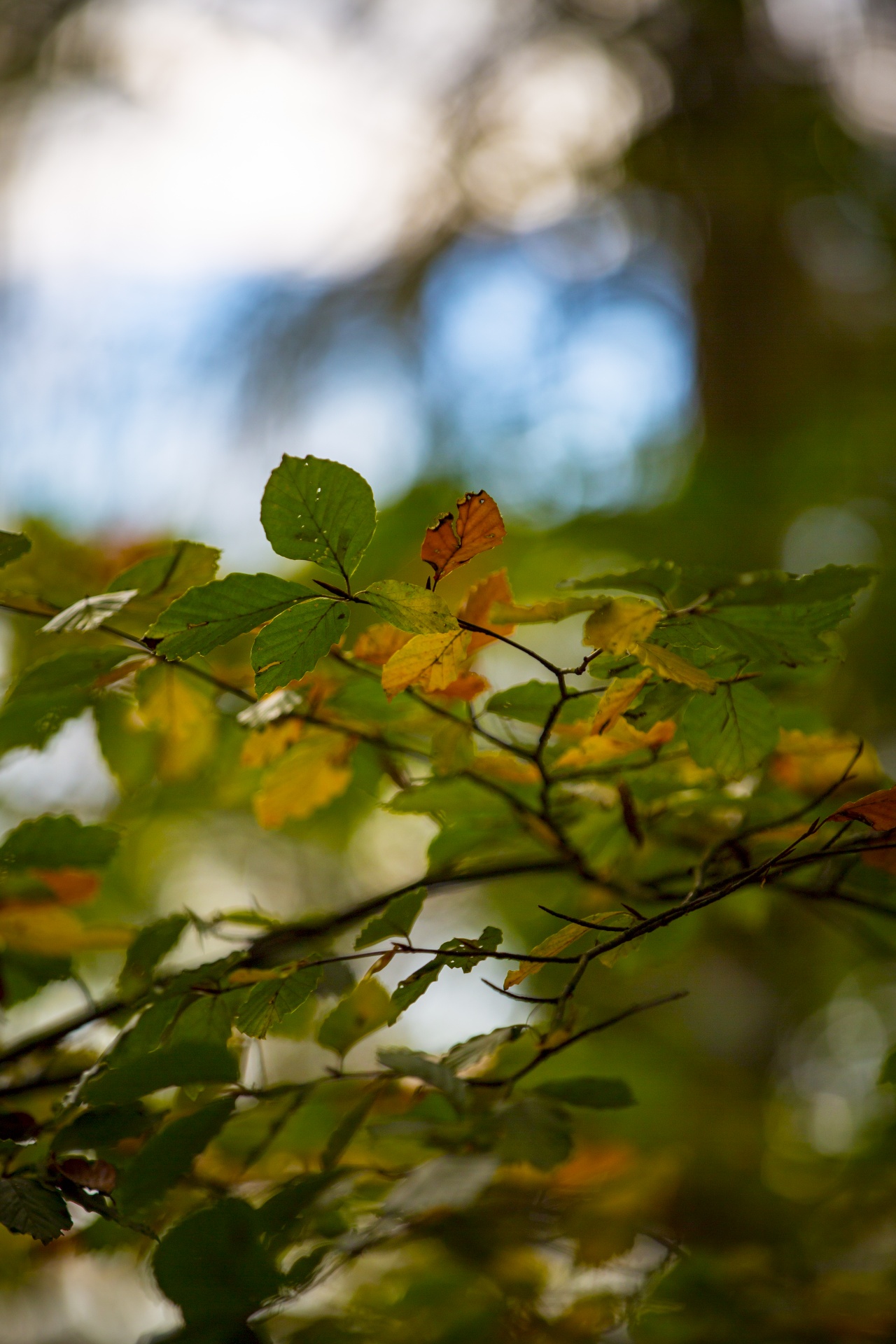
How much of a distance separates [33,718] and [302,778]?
20 cm

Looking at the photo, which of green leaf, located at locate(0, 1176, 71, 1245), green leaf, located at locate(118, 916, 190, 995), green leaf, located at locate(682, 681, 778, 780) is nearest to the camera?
green leaf, located at locate(0, 1176, 71, 1245)

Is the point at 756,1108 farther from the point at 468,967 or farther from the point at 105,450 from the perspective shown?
the point at 105,450

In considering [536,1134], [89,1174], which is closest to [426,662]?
[536,1134]

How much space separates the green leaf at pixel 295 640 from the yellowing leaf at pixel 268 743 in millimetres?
220

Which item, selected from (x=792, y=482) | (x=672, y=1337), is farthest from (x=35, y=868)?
(x=792, y=482)

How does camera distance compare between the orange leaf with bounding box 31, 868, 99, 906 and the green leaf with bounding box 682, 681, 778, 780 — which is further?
the orange leaf with bounding box 31, 868, 99, 906

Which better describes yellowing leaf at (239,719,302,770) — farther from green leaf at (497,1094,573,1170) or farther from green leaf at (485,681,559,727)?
green leaf at (497,1094,573,1170)

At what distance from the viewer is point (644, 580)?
476mm

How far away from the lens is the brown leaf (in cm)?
52

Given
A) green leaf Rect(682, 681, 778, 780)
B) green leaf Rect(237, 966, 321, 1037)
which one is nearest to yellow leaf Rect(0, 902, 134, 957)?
green leaf Rect(237, 966, 321, 1037)

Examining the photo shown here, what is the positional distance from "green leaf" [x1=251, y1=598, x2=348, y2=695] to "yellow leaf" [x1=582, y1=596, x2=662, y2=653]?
13cm

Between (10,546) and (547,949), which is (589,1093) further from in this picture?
(10,546)

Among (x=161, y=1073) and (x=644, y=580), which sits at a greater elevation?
(x=644, y=580)

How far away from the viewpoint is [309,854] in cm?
265
